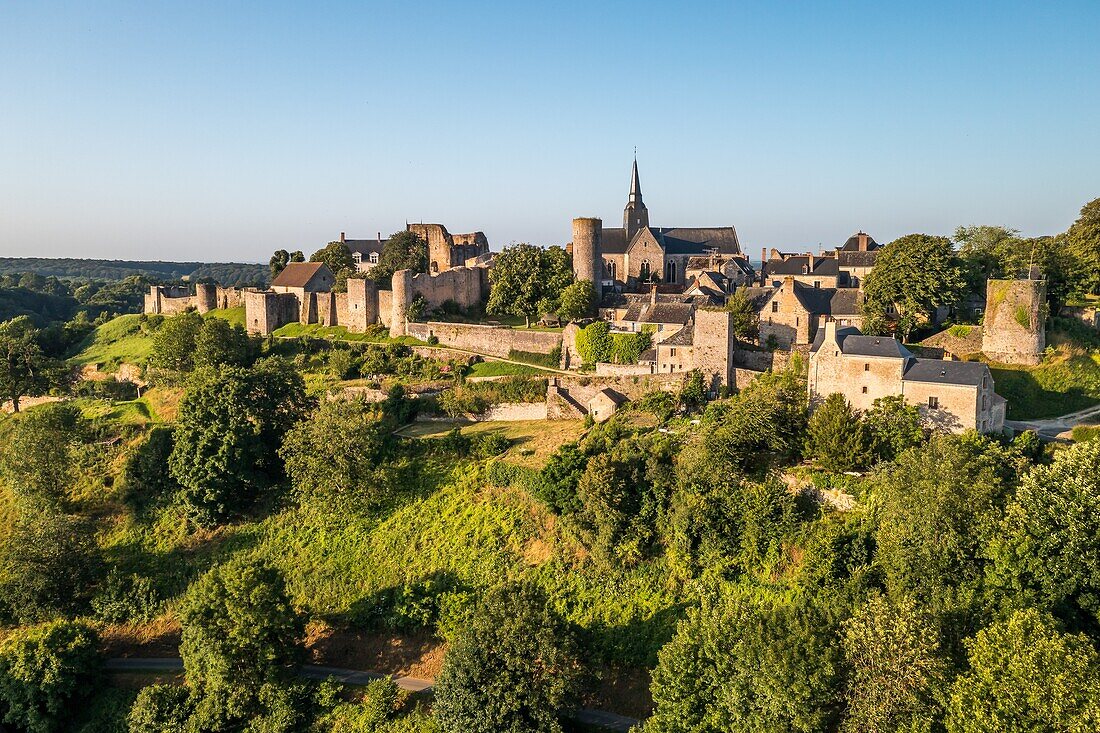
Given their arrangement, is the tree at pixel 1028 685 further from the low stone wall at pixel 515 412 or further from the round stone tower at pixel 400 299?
the round stone tower at pixel 400 299

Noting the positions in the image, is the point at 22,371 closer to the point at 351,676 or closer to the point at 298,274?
the point at 298,274

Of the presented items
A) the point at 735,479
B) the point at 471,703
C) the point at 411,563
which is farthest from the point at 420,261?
the point at 471,703

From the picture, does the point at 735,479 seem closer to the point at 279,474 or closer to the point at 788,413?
the point at 788,413

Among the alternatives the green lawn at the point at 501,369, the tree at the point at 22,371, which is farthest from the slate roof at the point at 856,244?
the tree at the point at 22,371

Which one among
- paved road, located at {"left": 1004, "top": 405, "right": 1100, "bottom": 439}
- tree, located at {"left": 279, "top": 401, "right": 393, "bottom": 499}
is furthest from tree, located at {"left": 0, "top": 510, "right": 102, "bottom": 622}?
paved road, located at {"left": 1004, "top": 405, "right": 1100, "bottom": 439}

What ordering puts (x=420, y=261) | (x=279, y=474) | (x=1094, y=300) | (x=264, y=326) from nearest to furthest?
(x=279, y=474) → (x=1094, y=300) → (x=264, y=326) → (x=420, y=261)
